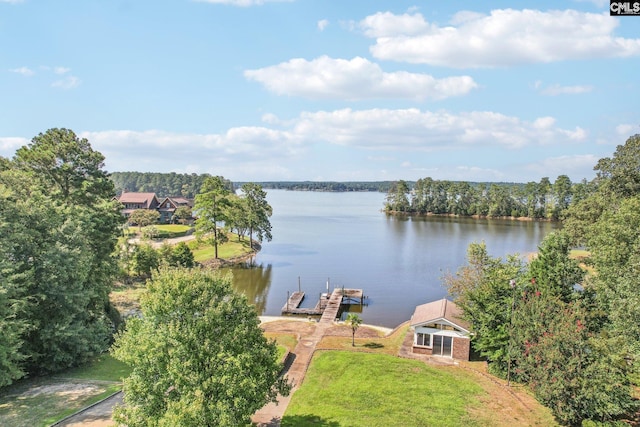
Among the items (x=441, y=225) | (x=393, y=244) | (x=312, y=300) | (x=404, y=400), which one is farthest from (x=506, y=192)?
(x=404, y=400)

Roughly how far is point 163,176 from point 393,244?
130m

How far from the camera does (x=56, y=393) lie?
1952cm

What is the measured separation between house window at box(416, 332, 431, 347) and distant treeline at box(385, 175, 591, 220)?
10512 centimetres

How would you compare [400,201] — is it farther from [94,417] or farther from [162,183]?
[94,417]

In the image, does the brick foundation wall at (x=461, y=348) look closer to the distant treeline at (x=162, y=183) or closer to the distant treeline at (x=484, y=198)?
the distant treeline at (x=484, y=198)

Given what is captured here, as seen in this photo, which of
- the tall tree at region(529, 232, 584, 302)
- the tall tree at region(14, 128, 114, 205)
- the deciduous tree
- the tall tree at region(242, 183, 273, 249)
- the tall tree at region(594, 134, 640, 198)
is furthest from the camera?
the deciduous tree

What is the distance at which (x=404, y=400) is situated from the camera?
770 inches

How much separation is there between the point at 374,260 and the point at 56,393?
153 feet

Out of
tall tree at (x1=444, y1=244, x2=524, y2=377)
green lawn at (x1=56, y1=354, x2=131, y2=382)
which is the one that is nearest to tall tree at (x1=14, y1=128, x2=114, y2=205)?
green lawn at (x1=56, y1=354, x2=131, y2=382)

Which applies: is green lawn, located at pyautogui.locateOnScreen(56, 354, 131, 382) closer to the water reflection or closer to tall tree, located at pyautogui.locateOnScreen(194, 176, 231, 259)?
the water reflection

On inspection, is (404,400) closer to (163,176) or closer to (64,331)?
(64,331)

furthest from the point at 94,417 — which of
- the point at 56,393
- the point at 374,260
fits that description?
the point at 374,260

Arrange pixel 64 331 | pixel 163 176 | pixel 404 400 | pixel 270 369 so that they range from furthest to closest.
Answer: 1. pixel 163 176
2. pixel 64 331
3. pixel 404 400
4. pixel 270 369

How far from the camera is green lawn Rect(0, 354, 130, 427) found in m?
17.2
